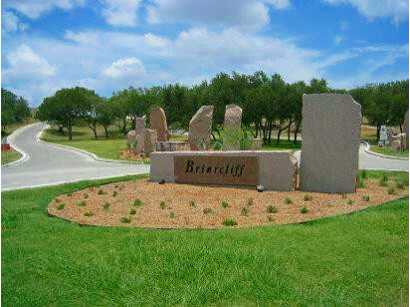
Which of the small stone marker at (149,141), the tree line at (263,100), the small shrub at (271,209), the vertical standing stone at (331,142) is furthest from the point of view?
the tree line at (263,100)

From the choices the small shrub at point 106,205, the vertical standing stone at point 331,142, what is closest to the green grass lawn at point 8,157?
the small shrub at point 106,205

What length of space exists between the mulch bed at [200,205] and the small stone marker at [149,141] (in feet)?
45.5

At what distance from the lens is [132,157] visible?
28.3m

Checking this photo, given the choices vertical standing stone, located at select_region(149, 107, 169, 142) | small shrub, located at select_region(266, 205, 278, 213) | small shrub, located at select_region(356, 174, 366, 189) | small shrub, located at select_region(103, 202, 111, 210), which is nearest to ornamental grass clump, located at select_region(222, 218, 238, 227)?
small shrub, located at select_region(266, 205, 278, 213)

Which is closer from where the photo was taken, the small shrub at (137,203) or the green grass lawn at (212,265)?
the green grass lawn at (212,265)

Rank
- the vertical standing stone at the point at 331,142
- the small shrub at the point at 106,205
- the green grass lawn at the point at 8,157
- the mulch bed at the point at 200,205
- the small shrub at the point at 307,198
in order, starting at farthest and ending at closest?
1. the green grass lawn at the point at 8,157
2. the vertical standing stone at the point at 331,142
3. the small shrub at the point at 307,198
4. the small shrub at the point at 106,205
5. the mulch bed at the point at 200,205

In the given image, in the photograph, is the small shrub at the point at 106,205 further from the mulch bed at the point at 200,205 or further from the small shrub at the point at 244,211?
the small shrub at the point at 244,211

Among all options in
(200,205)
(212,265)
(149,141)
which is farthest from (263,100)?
(212,265)

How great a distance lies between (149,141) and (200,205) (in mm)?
17420

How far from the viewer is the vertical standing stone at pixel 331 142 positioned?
12.2m

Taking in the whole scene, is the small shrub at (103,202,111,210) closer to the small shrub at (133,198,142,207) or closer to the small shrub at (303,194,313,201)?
the small shrub at (133,198,142,207)

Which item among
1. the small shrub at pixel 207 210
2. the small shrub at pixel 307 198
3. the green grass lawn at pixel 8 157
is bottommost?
the green grass lawn at pixel 8 157

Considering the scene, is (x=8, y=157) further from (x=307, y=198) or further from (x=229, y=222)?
(x=229, y=222)

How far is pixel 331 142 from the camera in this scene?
1244cm
